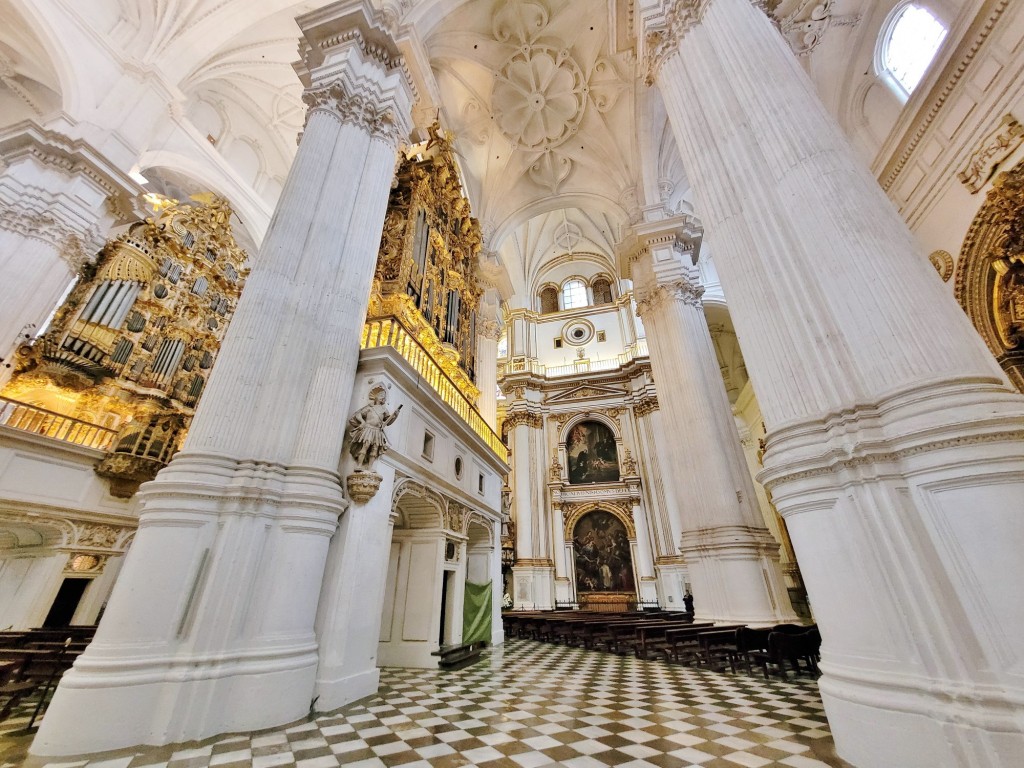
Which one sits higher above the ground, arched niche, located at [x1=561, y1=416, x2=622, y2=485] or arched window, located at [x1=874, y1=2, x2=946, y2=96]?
arched window, located at [x1=874, y1=2, x2=946, y2=96]

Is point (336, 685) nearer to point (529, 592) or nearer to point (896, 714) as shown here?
point (896, 714)

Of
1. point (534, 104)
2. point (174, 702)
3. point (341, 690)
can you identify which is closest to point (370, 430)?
point (341, 690)

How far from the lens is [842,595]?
278 cm

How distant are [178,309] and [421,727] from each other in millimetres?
12975

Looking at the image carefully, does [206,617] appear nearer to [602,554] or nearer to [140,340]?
[140,340]

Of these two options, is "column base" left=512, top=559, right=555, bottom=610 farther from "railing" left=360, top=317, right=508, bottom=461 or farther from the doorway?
the doorway

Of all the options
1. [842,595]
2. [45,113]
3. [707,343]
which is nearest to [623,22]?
[707,343]

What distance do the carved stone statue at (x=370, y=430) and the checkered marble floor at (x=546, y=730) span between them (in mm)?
2598

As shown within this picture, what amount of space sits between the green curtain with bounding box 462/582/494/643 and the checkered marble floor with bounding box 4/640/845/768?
2321mm

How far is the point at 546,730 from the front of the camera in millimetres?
3713

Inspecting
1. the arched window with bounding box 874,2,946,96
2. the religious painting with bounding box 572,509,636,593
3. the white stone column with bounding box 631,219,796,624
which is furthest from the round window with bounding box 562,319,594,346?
the arched window with bounding box 874,2,946,96

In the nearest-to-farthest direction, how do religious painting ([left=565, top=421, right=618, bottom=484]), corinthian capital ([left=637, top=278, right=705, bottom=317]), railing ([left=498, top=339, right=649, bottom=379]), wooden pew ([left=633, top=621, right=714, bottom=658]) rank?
1. wooden pew ([left=633, top=621, right=714, bottom=658])
2. corinthian capital ([left=637, top=278, right=705, bottom=317])
3. religious painting ([left=565, top=421, right=618, bottom=484])
4. railing ([left=498, top=339, right=649, bottom=379])

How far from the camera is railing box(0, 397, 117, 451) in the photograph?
7914mm

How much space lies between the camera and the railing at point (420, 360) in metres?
6.46
